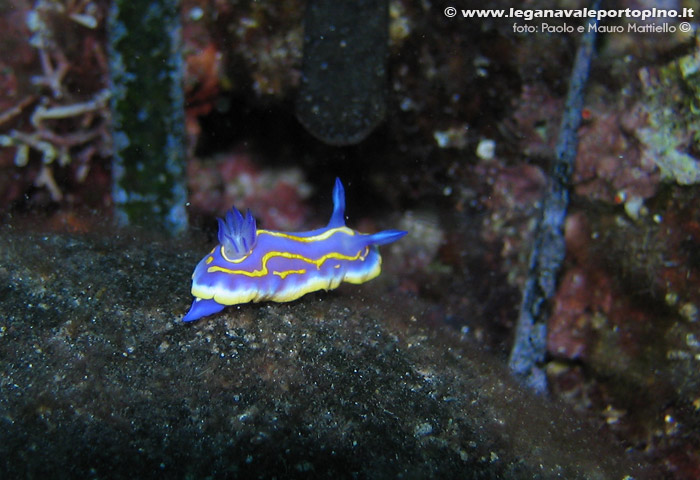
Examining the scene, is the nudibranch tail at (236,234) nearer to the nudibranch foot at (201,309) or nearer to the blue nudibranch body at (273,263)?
the blue nudibranch body at (273,263)

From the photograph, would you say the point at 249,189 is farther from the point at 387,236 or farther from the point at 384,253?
the point at 387,236

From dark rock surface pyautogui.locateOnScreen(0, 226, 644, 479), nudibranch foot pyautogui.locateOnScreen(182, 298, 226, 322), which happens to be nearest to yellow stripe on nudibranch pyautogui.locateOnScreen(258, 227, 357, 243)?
dark rock surface pyautogui.locateOnScreen(0, 226, 644, 479)

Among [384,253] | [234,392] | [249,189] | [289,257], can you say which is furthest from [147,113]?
[234,392]

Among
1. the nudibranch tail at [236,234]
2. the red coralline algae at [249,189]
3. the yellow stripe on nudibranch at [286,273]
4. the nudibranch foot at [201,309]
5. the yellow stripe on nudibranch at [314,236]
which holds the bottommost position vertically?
the red coralline algae at [249,189]

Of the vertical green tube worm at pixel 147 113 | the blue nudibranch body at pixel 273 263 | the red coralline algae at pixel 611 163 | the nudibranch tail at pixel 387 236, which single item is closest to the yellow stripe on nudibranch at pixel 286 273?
the blue nudibranch body at pixel 273 263

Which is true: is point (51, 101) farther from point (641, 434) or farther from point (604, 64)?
point (641, 434)

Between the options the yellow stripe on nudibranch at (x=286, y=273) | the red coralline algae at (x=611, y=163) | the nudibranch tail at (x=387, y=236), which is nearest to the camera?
the yellow stripe on nudibranch at (x=286, y=273)
